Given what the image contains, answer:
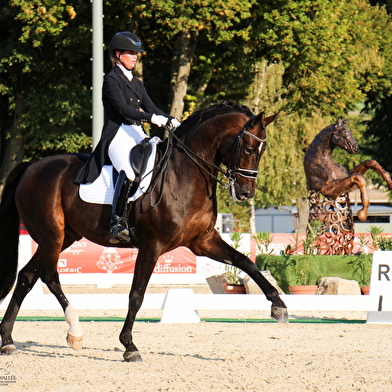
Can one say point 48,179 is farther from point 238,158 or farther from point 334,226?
point 334,226

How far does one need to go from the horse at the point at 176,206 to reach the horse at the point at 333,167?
624 centimetres

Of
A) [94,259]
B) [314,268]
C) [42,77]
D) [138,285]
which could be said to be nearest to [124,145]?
[138,285]

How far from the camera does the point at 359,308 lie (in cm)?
976

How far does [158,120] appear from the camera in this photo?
683cm

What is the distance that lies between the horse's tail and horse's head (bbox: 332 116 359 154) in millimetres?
6484

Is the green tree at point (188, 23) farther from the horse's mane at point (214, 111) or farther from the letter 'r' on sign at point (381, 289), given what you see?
the horse's mane at point (214, 111)

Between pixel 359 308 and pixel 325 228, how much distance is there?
3.50 meters

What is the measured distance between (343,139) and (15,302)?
7213 mm

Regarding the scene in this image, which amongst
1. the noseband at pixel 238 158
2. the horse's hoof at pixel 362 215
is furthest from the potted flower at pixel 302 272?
the noseband at pixel 238 158

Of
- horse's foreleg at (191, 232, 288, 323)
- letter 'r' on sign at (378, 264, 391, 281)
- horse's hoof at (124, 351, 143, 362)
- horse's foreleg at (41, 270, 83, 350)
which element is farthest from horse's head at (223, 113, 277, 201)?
letter 'r' on sign at (378, 264, 391, 281)

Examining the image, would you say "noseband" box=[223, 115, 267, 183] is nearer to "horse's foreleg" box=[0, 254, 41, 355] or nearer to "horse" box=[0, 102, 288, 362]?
"horse" box=[0, 102, 288, 362]

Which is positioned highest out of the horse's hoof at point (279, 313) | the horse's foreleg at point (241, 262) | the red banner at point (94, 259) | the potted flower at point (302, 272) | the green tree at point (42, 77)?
the green tree at point (42, 77)

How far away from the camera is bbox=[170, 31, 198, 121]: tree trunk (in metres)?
24.3

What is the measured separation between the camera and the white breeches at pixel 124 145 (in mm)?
6914
